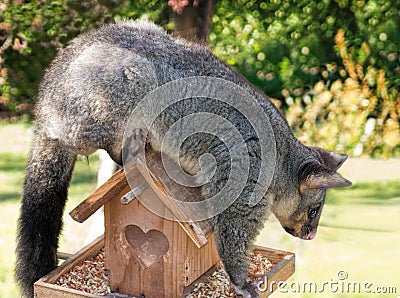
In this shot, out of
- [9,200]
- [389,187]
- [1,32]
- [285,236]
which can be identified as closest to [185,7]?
[285,236]

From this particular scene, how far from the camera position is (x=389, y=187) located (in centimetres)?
823

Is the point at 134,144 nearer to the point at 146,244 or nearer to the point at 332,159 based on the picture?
the point at 146,244

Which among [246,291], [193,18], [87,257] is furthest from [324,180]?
[193,18]

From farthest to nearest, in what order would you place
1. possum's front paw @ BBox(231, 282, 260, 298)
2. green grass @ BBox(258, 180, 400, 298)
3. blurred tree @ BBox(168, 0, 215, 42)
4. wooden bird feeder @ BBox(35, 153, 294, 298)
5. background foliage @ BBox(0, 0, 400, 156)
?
background foliage @ BBox(0, 0, 400, 156) → green grass @ BBox(258, 180, 400, 298) → blurred tree @ BBox(168, 0, 215, 42) → possum's front paw @ BBox(231, 282, 260, 298) → wooden bird feeder @ BBox(35, 153, 294, 298)

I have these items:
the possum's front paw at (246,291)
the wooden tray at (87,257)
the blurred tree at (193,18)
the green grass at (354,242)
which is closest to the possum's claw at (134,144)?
the wooden tray at (87,257)

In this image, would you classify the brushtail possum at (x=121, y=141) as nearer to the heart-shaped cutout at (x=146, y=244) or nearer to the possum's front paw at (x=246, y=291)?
the possum's front paw at (x=246, y=291)

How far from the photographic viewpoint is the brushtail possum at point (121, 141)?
340cm

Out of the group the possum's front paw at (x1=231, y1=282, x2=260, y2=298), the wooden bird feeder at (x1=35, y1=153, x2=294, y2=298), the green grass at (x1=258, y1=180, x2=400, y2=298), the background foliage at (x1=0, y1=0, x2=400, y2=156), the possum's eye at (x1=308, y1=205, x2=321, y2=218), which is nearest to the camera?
the wooden bird feeder at (x1=35, y1=153, x2=294, y2=298)

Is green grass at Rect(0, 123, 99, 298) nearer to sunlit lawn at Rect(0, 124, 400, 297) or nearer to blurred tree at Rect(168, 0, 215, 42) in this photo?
sunlit lawn at Rect(0, 124, 400, 297)

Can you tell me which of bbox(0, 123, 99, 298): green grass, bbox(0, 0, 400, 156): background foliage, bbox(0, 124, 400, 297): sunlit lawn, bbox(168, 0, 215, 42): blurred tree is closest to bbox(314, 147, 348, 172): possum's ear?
bbox(168, 0, 215, 42): blurred tree

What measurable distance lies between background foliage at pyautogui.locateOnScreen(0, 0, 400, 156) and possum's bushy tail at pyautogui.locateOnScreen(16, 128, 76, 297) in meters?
5.09

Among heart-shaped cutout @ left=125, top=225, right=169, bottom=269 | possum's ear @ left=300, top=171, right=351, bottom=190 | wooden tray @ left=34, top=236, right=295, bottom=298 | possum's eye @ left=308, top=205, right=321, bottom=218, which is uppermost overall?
possum's ear @ left=300, top=171, right=351, bottom=190

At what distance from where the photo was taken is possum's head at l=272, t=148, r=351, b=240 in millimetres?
3551

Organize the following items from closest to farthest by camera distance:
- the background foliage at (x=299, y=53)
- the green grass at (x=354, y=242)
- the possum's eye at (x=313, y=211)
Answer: the possum's eye at (x=313, y=211) < the green grass at (x=354, y=242) < the background foliage at (x=299, y=53)
